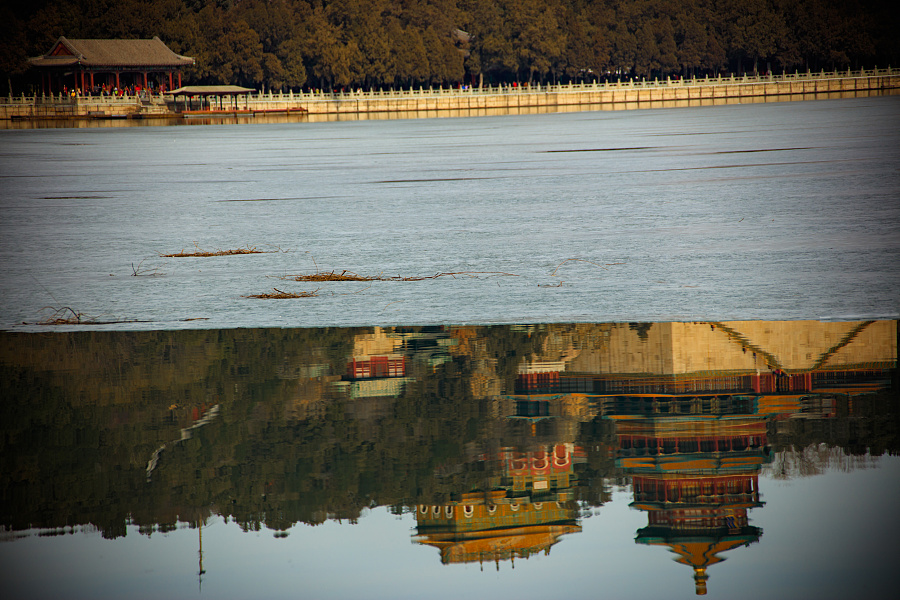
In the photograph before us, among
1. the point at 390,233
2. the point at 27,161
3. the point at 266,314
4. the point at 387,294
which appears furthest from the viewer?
the point at 27,161

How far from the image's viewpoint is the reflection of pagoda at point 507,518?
300 cm

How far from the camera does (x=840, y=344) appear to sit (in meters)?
5.43

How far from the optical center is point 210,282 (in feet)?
27.4

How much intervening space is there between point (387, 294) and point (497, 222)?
492 cm

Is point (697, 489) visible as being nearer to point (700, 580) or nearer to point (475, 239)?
point (700, 580)

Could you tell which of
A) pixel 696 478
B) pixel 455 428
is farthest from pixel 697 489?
pixel 455 428

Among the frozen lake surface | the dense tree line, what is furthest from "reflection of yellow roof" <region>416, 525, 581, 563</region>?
the dense tree line

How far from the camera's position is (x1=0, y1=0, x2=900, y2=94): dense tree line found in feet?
315

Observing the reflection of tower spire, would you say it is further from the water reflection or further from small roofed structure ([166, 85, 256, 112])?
small roofed structure ([166, 85, 256, 112])

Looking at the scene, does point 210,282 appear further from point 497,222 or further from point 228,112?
point 228,112

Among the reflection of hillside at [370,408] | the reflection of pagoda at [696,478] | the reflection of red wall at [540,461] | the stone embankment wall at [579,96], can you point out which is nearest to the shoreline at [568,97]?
the stone embankment wall at [579,96]

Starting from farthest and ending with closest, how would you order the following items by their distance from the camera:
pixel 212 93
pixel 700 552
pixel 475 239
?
pixel 212 93 → pixel 475 239 → pixel 700 552

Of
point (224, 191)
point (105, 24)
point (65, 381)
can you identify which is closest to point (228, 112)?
point (105, 24)

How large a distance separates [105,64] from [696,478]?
302 feet
